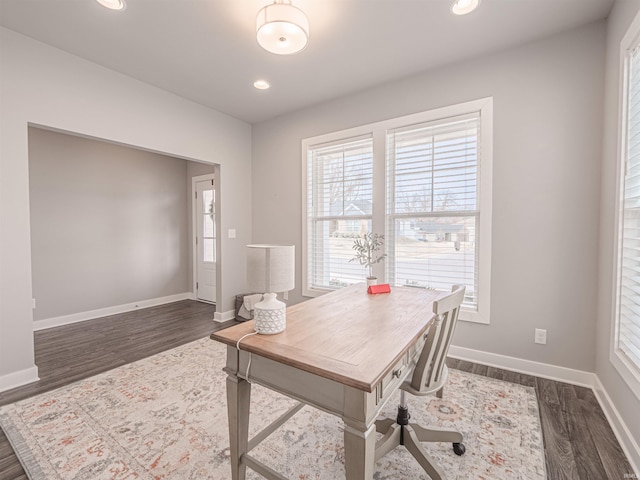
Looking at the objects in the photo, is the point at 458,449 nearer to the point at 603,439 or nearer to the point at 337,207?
the point at 603,439

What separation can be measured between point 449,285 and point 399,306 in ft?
4.48

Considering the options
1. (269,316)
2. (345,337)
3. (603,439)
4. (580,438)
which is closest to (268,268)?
(269,316)

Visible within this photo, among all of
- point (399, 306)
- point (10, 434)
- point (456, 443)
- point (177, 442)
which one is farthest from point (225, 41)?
point (456, 443)

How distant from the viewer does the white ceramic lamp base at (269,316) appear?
4.36 ft

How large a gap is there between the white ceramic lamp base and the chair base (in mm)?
782

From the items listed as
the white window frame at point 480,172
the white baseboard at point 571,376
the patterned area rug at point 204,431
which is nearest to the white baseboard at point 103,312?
the patterned area rug at point 204,431

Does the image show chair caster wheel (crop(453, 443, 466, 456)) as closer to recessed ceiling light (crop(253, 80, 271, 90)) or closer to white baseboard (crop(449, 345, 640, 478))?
white baseboard (crop(449, 345, 640, 478))

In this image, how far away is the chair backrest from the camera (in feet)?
4.48

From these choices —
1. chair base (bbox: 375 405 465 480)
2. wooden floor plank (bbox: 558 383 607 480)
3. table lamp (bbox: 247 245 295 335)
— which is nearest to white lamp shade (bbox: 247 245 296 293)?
table lamp (bbox: 247 245 295 335)

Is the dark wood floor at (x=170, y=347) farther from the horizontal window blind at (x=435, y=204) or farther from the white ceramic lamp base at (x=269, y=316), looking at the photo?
the white ceramic lamp base at (x=269, y=316)

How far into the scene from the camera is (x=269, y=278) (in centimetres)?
126

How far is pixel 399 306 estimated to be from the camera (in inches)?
71.8

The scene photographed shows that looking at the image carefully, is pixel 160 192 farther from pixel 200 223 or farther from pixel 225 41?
pixel 225 41

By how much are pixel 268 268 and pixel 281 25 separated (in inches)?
59.5
